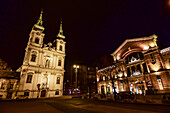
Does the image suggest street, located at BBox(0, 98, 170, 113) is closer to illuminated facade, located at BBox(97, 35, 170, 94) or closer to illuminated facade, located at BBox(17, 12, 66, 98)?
illuminated facade, located at BBox(97, 35, 170, 94)

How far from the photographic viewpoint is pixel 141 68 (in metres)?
24.7

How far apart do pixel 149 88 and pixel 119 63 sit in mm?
10446

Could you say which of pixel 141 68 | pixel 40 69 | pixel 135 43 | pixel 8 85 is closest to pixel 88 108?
pixel 141 68

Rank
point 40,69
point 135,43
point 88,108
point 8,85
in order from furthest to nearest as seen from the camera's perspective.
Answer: point 40,69 → point 8,85 → point 135,43 → point 88,108

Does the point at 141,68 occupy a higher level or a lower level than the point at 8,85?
higher

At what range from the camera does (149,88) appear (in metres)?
22.1

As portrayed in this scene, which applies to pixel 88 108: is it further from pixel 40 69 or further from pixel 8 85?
pixel 8 85

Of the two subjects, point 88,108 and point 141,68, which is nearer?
point 88,108

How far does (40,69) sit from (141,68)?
32.2 metres

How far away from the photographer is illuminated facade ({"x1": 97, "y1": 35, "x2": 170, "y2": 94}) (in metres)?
20.4

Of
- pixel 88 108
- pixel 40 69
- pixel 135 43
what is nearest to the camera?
pixel 88 108

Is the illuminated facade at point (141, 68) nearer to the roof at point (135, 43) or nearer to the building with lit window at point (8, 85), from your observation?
the roof at point (135, 43)

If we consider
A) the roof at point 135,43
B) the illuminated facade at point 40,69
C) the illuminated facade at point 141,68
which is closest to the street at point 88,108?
the illuminated facade at point 141,68

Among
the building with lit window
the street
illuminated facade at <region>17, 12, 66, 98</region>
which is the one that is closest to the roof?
the street
